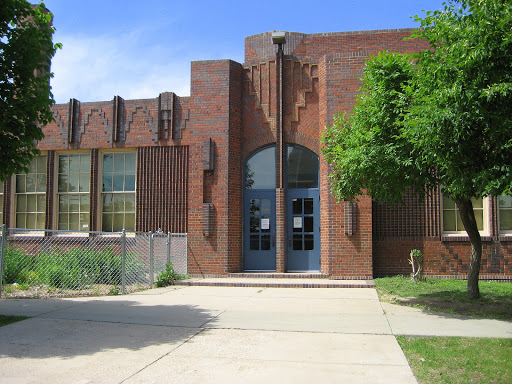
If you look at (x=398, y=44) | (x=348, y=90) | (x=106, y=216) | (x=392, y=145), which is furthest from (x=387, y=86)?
(x=106, y=216)

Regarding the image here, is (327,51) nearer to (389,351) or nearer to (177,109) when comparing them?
(177,109)

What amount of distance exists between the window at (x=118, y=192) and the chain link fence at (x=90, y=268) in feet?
4.52

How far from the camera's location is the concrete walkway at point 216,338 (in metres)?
5.42

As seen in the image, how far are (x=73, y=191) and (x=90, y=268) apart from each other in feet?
16.0

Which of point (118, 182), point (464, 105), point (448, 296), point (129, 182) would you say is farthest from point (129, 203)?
point (464, 105)

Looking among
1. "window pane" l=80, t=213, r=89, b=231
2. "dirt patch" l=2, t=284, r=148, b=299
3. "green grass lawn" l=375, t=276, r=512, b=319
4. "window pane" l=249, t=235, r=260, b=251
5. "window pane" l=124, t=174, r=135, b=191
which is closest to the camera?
"green grass lawn" l=375, t=276, r=512, b=319

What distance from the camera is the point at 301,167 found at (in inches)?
575

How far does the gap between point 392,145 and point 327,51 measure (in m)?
8.21

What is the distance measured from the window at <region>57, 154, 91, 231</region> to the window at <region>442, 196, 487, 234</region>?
1139 centimetres

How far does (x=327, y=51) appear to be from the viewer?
16078mm

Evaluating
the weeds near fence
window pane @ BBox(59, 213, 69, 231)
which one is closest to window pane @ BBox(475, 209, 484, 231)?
the weeds near fence

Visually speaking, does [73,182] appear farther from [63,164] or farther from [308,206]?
[308,206]

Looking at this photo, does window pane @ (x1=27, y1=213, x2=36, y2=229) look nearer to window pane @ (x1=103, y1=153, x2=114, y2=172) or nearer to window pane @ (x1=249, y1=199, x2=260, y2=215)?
window pane @ (x1=103, y1=153, x2=114, y2=172)

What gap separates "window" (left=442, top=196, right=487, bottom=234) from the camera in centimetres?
1377
